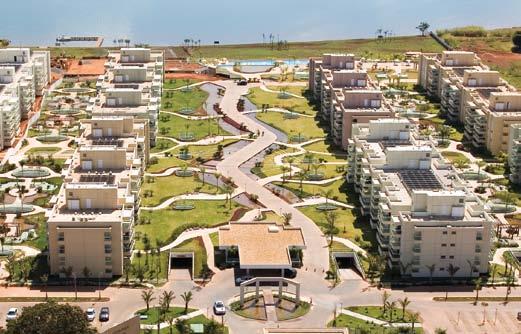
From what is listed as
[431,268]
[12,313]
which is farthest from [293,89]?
[12,313]

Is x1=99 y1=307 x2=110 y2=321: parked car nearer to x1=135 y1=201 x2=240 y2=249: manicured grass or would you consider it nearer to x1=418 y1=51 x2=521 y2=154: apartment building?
x1=135 y1=201 x2=240 y2=249: manicured grass

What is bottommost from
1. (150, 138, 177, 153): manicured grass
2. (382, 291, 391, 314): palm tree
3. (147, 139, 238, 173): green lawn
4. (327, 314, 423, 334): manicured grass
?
(327, 314, 423, 334): manicured grass

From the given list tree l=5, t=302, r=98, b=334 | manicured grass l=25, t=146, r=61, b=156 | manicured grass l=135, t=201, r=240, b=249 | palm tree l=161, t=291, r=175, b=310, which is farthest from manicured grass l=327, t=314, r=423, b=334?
manicured grass l=25, t=146, r=61, b=156

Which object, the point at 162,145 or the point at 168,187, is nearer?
the point at 168,187

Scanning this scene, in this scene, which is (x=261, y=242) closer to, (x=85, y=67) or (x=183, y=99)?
(x=183, y=99)

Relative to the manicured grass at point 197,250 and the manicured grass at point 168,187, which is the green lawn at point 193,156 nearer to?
the manicured grass at point 168,187

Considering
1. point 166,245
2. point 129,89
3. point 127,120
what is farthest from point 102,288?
point 129,89
